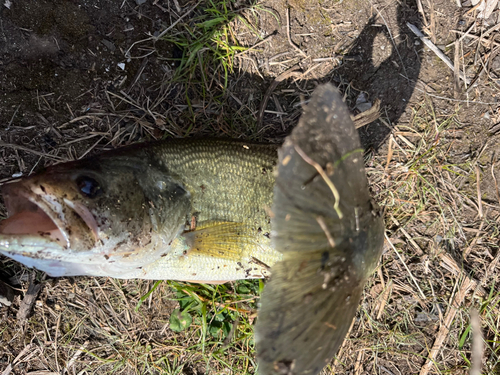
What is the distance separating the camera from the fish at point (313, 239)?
5.93 feet

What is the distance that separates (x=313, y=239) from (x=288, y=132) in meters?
1.70

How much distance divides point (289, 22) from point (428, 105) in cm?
162

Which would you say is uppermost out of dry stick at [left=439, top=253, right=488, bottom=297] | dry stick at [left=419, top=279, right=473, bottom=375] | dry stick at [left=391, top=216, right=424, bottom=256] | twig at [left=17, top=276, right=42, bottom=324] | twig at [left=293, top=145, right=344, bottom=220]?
twig at [left=293, top=145, right=344, bottom=220]

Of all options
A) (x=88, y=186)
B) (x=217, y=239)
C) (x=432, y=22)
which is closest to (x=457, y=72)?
(x=432, y=22)

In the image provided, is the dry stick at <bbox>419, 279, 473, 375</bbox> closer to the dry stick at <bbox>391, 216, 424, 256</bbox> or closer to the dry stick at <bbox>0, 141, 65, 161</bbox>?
the dry stick at <bbox>391, 216, 424, 256</bbox>

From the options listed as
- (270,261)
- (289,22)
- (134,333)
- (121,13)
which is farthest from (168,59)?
(134,333)

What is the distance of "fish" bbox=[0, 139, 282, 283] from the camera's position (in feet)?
6.89

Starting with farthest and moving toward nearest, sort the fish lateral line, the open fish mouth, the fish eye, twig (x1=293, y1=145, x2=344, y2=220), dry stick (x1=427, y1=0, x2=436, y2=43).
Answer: dry stick (x1=427, y1=0, x2=436, y2=43) < the fish lateral line < the fish eye < the open fish mouth < twig (x1=293, y1=145, x2=344, y2=220)

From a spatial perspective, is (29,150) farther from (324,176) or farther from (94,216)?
(324,176)

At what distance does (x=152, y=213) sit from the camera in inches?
95.0

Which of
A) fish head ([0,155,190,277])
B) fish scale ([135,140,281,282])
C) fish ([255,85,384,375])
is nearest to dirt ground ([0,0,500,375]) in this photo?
fish scale ([135,140,281,282])

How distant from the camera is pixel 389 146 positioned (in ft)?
11.0

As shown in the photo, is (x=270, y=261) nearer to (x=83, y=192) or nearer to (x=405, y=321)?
(x=83, y=192)

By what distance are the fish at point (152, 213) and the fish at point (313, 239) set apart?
2.32ft
